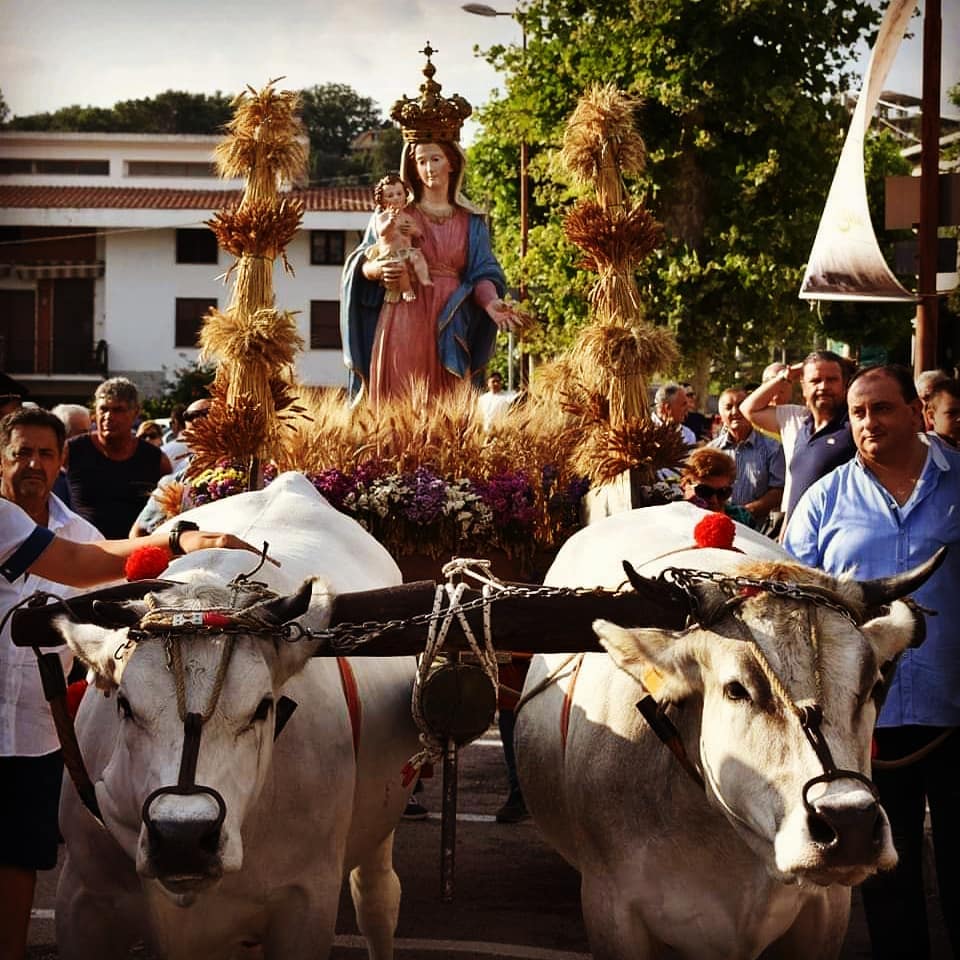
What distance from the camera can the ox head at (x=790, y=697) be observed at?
3475 millimetres

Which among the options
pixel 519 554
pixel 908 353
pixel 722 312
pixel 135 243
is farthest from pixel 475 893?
pixel 135 243

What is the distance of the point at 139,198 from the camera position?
1823 inches

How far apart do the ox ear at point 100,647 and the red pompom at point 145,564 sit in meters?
0.38

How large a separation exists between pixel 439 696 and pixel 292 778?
20.5 inches

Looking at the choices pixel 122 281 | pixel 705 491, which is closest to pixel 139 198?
pixel 122 281

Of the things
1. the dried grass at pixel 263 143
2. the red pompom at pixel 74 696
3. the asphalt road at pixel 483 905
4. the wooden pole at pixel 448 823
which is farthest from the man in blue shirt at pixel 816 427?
the red pompom at pixel 74 696

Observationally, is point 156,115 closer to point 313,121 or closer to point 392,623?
point 313,121

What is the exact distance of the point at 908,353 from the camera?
3412 cm

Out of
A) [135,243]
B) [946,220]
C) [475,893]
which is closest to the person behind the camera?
[475,893]

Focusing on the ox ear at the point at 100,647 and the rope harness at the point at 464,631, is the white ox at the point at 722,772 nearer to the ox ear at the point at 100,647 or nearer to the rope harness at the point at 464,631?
the rope harness at the point at 464,631

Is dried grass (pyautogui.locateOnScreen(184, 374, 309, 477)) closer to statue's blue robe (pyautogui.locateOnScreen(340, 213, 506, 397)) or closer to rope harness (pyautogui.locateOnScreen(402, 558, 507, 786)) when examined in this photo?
statue's blue robe (pyautogui.locateOnScreen(340, 213, 506, 397))

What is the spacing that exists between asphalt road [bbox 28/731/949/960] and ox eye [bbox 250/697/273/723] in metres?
→ 2.43

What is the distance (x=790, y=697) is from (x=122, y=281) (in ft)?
144

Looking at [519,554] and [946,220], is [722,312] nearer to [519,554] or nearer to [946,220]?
[946,220]
